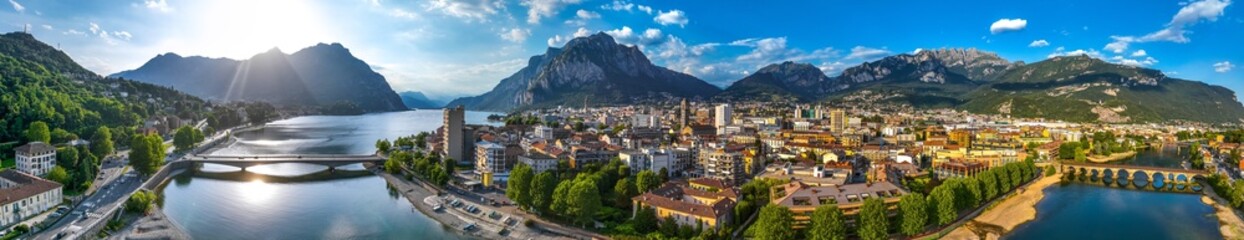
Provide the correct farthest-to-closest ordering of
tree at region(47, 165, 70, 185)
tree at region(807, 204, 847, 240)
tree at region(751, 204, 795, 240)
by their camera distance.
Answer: tree at region(47, 165, 70, 185) < tree at region(807, 204, 847, 240) < tree at region(751, 204, 795, 240)


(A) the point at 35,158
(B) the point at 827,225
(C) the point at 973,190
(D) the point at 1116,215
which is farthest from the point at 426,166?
(D) the point at 1116,215

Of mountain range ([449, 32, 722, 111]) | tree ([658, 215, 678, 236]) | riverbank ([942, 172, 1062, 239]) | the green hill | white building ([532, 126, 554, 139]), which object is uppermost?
mountain range ([449, 32, 722, 111])

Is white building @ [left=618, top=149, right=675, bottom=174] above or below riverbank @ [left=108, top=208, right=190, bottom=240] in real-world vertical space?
above

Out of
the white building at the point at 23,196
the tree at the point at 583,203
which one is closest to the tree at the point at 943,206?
the tree at the point at 583,203

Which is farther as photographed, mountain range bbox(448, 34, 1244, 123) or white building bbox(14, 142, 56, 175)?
mountain range bbox(448, 34, 1244, 123)

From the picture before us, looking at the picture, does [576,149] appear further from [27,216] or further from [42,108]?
[42,108]

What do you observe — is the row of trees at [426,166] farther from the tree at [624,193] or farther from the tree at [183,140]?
the tree at [183,140]

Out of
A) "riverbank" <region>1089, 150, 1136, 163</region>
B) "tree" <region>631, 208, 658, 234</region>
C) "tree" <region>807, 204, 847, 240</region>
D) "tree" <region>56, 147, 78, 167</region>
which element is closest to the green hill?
"tree" <region>56, 147, 78, 167</region>

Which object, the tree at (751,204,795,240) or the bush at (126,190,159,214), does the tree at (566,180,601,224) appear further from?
Result: the bush at (126,190,159,214)

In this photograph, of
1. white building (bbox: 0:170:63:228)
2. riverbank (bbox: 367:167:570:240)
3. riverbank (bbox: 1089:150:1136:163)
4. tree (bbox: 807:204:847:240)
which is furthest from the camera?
riverbank (bbox: 1089:150:1136:163)
